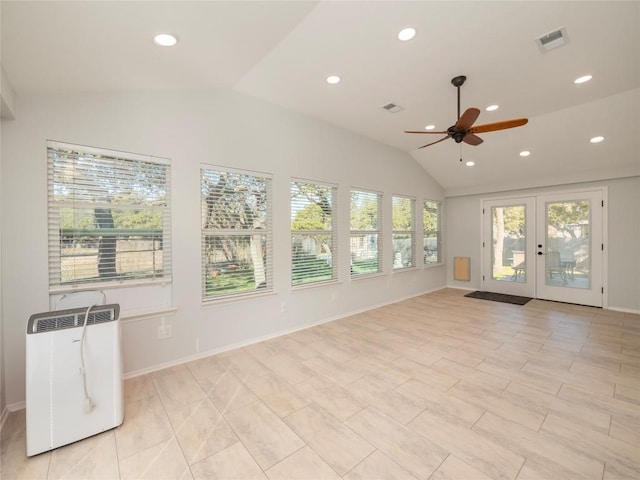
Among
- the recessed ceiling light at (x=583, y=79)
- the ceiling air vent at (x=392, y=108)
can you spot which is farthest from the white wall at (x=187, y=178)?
the recessed ceiling light at (x=583, y=79)

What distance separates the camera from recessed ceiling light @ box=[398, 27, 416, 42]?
2.28m

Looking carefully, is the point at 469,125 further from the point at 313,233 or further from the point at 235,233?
the point at 235,233

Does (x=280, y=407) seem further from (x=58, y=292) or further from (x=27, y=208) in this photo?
(x=27, y=208)

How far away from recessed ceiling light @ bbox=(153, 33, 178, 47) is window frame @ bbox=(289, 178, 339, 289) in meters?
2.02

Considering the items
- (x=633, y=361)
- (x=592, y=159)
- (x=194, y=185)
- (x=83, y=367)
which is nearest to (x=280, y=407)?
(x=83, y=367)

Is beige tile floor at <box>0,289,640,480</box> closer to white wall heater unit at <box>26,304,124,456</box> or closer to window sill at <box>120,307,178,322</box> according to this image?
white wall heater unit at <box>26,304,124,456</box>

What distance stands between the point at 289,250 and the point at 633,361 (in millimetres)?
3999

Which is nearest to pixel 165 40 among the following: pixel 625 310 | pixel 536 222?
pixel 536 222

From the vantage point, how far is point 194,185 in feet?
10.0

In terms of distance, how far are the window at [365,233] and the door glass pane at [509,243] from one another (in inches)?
120

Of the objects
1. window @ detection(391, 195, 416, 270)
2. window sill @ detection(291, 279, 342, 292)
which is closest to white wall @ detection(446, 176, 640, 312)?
window @ detection(391, 195, 416, 270)

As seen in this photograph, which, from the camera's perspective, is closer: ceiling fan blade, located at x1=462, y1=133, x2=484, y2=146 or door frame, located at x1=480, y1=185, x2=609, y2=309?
ceiling fan blade, located at x1=462, y1=133, x2=484, y2=146

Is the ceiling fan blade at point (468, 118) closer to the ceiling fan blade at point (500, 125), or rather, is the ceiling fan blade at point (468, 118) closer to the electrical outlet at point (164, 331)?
the ceiling fan blade at point (500, 125)

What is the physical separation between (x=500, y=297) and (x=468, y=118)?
15.0 feet
